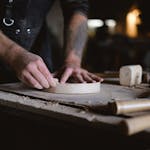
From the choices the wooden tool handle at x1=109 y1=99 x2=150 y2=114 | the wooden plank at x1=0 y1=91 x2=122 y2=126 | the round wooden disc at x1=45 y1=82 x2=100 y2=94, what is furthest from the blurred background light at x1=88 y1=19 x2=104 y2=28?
the wooden tool handle at x1=109 y1=99 x2=150 y2=114

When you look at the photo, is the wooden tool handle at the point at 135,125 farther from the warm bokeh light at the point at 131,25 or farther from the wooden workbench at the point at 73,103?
the warm bokeh light at the point at 131,25

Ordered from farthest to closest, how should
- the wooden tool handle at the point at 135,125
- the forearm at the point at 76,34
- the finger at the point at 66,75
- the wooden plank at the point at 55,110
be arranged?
the forearm at the point at 76,34 < the finger at the point at 66,75 < the wooden plank at the point at 55,110 < the wooden tool handle at the point at 135,125

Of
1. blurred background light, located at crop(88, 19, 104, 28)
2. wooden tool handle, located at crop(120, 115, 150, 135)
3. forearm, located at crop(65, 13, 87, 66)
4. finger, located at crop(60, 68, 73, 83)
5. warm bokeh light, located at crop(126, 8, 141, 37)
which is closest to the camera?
wooden tool handle, located at crop(120, 115, 150, 135)

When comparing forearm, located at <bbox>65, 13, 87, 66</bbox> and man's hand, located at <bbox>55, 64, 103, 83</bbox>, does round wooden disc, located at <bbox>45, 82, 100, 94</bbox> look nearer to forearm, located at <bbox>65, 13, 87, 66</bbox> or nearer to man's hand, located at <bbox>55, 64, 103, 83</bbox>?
man's hand, located at <bbox>55, 64, 103, 83</bbox>

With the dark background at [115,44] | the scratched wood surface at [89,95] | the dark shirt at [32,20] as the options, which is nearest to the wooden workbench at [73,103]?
the scratched wood surface at [89,95]

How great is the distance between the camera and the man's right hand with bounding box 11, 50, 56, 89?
1.33 m

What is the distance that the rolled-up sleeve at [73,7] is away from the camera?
6.81ft

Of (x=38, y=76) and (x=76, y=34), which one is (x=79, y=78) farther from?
(x=76, y=34)

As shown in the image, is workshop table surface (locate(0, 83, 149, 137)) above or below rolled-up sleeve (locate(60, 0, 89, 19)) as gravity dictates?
below

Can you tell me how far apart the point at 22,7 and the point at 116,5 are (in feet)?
9.90

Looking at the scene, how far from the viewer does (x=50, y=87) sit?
1403mm

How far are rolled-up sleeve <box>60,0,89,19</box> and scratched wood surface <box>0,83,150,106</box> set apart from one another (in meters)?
0.64

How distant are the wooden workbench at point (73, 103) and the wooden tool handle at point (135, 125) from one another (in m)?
0.02

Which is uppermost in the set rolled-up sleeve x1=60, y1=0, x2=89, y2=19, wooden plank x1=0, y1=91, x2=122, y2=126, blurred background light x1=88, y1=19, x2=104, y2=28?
blurred background light x1=88, y1=19, x2=104, y2=28
